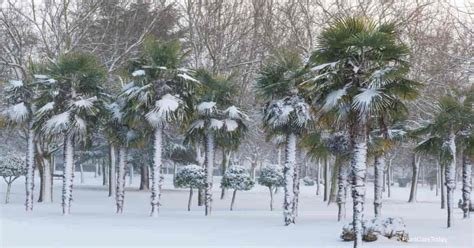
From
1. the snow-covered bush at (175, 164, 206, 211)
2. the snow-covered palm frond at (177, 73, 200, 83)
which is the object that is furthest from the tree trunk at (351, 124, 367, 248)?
the snow-covered bush at (175, 164, 206, 211)

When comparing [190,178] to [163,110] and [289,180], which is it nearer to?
[163,110]

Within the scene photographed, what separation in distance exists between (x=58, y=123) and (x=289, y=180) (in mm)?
10055

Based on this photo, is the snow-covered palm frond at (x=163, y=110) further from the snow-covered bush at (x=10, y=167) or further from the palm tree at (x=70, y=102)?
the snow-covered bush at (x=10, y=167)

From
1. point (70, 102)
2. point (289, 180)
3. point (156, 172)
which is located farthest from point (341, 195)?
point (70, 102)

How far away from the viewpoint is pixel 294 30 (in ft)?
109

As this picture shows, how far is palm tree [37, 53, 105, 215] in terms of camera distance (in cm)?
2345

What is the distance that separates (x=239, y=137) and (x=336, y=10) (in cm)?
1254

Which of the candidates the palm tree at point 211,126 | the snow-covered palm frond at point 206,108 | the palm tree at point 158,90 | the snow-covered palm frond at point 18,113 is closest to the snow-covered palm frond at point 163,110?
the palm tree at point 158,90

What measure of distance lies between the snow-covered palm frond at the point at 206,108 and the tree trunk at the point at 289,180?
4373 mm

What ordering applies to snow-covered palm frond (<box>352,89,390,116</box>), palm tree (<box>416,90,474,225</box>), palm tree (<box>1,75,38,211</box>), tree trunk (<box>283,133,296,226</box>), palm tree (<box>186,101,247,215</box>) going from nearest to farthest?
snow-covered palm frond (<box>352,89,390,116</box>)
palm tree (<box>416,90,474,225</box>)
tree trunk (<box>283,133,296,226</box>)
palm tree (<box>186,101,247,215</box>)
palm tree (<box>1,75,38,211</box>)

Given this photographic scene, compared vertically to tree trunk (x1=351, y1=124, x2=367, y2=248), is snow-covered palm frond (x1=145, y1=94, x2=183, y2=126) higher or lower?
higher

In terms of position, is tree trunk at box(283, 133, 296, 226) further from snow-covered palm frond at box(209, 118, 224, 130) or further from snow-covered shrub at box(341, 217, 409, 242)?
snow-covered shrub at box(341, 217, 409, 242)

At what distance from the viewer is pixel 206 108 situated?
968 inches

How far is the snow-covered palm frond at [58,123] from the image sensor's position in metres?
23.0
